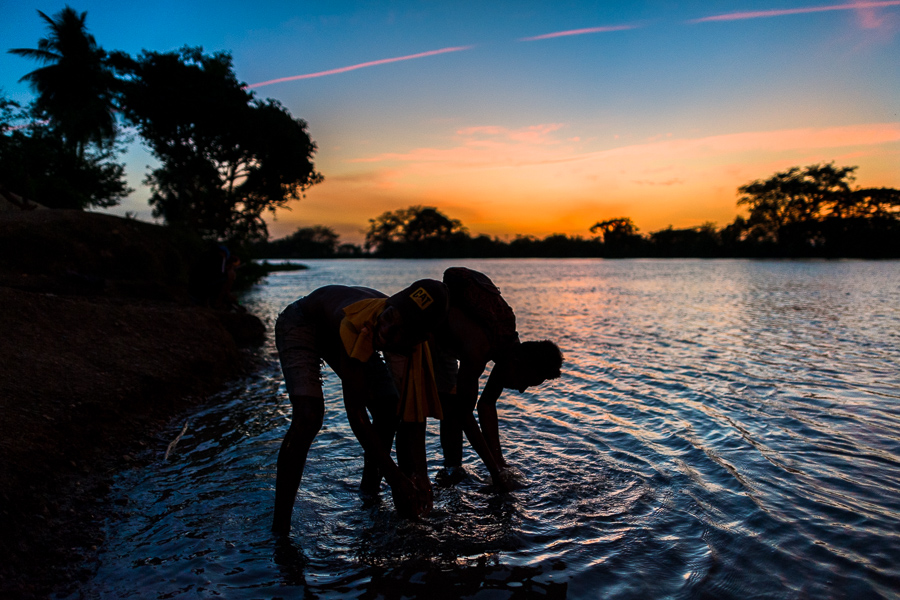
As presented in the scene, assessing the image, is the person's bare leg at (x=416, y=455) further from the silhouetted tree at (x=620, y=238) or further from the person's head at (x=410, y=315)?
the silhouetted tree at (x=620, y=238)

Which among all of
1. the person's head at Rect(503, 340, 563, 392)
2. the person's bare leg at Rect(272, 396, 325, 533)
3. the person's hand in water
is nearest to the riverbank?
the person's bare leg at Rect(272, 396, 325, 533)

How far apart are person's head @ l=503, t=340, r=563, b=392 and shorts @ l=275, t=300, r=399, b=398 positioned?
0.88 meters

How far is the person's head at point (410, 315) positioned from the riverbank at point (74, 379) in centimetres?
198

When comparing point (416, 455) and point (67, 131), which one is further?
point (67, 131)

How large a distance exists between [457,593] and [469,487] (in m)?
1.32

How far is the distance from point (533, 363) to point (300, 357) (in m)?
1.45

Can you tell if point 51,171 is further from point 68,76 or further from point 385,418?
point 385,418

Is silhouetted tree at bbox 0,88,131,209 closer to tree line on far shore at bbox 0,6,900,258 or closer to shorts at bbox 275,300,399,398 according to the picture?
tree line on far shore at bbox 0,6,900,258

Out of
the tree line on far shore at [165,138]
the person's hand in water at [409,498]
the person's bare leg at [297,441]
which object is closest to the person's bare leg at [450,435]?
the person's hand in water at [409,498]

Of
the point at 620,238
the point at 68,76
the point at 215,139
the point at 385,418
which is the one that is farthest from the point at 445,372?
the point at 620,238

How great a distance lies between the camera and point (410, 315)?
9.16 feet

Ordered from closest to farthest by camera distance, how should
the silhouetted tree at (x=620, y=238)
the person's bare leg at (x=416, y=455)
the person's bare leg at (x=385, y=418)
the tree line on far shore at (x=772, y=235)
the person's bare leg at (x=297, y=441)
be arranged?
the person's bare leg at (x=297, y=441) → the person's bare leg at (x=416, y=455) → the person's bare leg at (x=385, y=418) → the tree line on far shore at (x=772, y=235) → the silhouetted tree at (x=620, y=238)

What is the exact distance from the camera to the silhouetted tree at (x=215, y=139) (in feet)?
72.0

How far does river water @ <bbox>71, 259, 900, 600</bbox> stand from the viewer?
2850 millimetres
